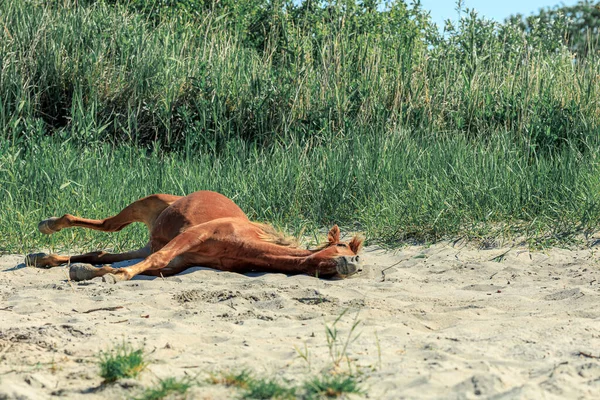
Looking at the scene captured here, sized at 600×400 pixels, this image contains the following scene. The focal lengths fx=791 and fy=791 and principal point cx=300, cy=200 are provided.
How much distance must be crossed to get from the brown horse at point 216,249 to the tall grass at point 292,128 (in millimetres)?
971

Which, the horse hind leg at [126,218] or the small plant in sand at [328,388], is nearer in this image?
the small plant in sand at [328,388]

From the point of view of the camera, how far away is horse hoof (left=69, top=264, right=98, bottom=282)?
213 inches

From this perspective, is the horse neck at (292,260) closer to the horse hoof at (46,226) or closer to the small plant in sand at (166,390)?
the horse hoof at (46,226)

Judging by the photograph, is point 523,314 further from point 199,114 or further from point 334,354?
point 199,114

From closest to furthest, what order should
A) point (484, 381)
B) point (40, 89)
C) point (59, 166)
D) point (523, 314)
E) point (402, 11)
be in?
1. point (484, 381)
2. point (523, 314)
3. point (59, 166)
4. point (40, 89)
5. point (402, 11)

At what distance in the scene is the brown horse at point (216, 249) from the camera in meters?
5.35

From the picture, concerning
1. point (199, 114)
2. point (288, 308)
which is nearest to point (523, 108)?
point (199, 114)

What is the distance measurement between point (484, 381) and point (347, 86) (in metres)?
7.35

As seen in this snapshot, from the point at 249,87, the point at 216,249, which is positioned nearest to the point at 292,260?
Answer: the point at 216,249

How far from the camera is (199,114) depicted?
9812 mm

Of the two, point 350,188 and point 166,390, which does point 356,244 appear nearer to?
point 350,188

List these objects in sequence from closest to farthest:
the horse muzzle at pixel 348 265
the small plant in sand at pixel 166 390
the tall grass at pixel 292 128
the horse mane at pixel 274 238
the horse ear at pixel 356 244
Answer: the small plant in sand at pixel 166 390 < the horse muzzle at pixel 348 265 < the horse ear at pixel 356 244 < the horse mane at pixel 274 238 < the tall grass at pixel 292 128

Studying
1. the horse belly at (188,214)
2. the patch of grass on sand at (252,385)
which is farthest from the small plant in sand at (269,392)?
the horse belly at (188,214)


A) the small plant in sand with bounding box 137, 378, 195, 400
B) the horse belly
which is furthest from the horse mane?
the small plant in sand with bounding box 137, 378, 195, 400
